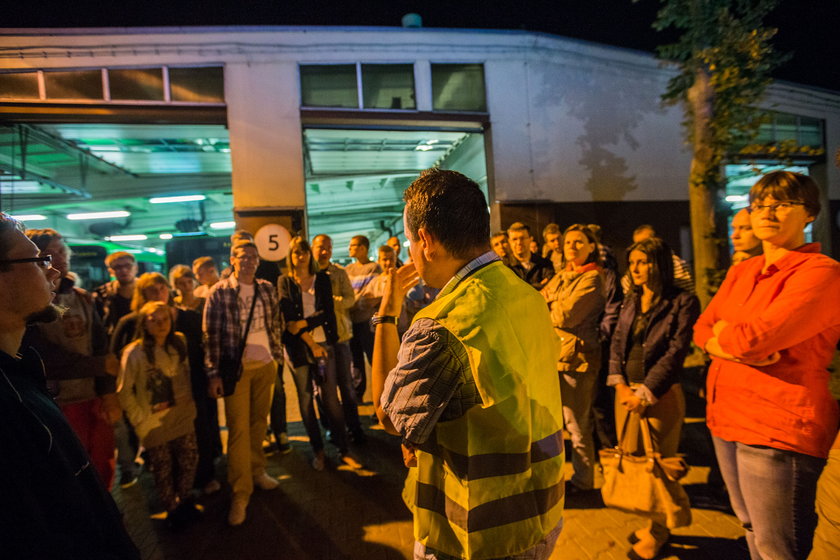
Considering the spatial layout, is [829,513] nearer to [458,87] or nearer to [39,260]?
[39,260]

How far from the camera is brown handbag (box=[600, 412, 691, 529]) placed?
2512mm

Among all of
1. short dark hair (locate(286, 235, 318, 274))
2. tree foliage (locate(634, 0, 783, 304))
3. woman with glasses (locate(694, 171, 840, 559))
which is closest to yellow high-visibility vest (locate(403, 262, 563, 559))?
woman with glasses (locate(694, 171, 840, 559))

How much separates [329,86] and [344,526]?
321 inches

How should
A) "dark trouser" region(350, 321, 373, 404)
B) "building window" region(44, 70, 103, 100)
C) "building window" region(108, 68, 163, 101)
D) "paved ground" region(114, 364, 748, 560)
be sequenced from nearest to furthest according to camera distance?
"paved ground" region(114, 364, 748, 560), "dark trouser" region(350, 321, 373, 404), "building window" region(44, 70, 103, 100), "building window" region(108, 68, 163, 101)

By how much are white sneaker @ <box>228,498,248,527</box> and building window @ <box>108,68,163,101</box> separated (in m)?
7.95

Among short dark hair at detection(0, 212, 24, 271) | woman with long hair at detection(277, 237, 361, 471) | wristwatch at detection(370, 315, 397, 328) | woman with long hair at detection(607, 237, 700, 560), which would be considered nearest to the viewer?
short dark hair at detection(0, 212, 24, 271)

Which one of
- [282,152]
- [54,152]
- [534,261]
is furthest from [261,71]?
[534,261]

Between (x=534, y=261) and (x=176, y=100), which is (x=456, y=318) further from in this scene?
(x=176, y=100)

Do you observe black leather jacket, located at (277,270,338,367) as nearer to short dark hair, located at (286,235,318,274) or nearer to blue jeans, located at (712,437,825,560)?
short dark hair, located at (286,235,318,274)

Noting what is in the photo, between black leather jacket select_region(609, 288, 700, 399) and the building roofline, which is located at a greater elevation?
the building roofline

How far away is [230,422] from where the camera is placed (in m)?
3.43

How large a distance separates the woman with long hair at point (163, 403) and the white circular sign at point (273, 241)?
489cm

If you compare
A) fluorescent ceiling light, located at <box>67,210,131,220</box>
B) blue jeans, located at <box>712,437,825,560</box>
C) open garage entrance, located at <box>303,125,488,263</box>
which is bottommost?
blue jeans, located at <box>712,437,825,560</box>

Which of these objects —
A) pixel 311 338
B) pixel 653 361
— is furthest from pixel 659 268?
pixel 311 338
